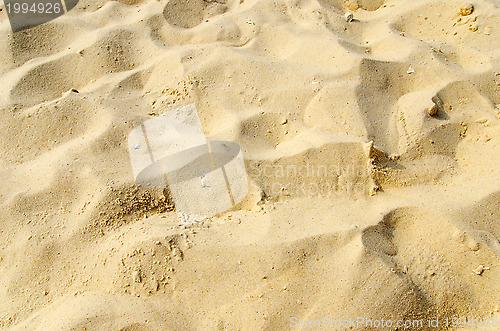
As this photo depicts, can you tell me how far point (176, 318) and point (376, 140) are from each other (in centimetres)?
87

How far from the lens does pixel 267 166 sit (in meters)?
1.41

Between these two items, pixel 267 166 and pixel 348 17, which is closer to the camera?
pixel 267 166

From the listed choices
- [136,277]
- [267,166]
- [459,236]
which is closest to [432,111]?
[459,236]

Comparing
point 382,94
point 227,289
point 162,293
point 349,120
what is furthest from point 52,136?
point 382,94

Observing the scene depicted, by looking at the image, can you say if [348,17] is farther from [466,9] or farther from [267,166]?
[267,166]

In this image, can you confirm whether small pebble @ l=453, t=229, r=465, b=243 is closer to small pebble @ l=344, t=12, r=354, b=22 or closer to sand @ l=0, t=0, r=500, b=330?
sand @ l=0, t=0, r=500, b=330

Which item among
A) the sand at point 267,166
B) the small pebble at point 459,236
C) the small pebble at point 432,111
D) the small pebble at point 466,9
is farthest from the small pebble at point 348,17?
the small pebble at point 459,236

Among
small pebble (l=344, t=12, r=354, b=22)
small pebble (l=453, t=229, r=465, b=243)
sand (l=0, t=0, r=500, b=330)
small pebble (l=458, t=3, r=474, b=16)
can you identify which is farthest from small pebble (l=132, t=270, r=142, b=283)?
small pebble (l=458, t=3, r=474, b=16)

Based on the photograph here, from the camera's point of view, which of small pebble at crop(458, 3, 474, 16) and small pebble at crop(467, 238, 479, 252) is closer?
small pebble at crop(467, 238, 479, 252)

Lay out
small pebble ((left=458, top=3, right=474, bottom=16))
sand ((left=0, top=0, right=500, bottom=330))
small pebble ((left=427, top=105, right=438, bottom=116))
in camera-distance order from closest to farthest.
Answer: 1. sand ((left=0, top=0, right=500, bottom=330))
2. small pebble ((left=427, top=105, right=438, bottom=116))
3. small pebble ((left=458, top=3, right=474, bottom=16))

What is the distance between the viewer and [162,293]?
3.84 feet

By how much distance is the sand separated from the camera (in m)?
1.15

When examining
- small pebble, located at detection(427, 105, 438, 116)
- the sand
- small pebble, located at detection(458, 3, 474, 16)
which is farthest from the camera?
small pebble, located at detection(458, 3, 474, 16)

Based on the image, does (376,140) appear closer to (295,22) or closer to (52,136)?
(295,22)
